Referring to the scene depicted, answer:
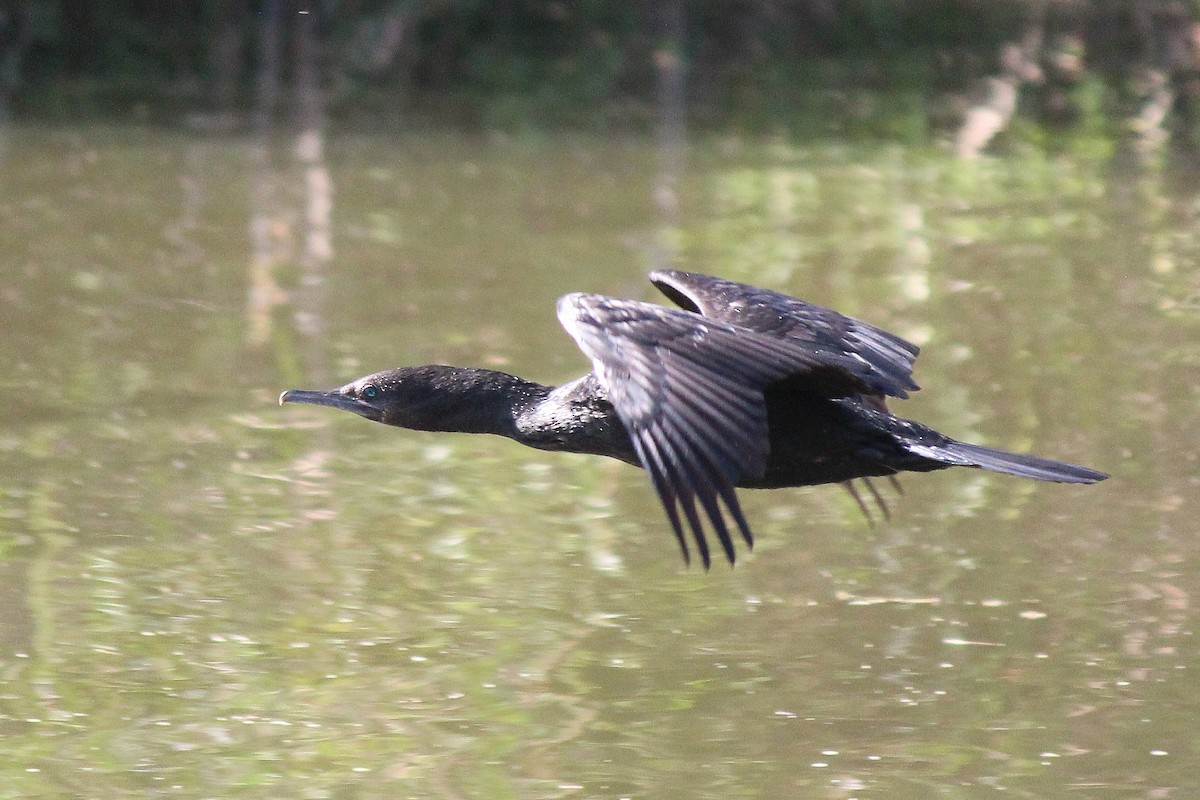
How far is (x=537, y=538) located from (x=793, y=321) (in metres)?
1.20

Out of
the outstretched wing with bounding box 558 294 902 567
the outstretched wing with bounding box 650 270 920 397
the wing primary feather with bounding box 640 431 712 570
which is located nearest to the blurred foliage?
the outstretched wing with bounding box 650 270 920 397

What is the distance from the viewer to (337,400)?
5.30 meters

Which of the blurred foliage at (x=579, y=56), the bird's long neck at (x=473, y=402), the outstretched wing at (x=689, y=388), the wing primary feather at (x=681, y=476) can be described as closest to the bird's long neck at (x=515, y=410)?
the bird's long neck at (x=473, y=402)

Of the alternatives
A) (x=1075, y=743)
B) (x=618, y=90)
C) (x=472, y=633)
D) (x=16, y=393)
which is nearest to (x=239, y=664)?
(x=472, y=633)

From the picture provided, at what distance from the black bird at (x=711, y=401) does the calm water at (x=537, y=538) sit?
21.5 inches

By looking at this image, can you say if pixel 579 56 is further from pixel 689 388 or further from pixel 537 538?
pixel 689 388

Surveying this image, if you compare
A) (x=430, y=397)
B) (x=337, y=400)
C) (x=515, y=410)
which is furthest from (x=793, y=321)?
(x=337, y=400)

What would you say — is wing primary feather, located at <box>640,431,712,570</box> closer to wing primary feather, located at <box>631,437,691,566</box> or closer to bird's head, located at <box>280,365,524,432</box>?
wing primary feather, located at <box>631,437,691,566</box>

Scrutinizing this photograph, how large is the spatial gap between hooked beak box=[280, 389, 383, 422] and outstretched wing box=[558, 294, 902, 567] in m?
0.96

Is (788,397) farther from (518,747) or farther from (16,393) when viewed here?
(16,393)

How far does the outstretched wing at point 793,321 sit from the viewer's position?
5344mm

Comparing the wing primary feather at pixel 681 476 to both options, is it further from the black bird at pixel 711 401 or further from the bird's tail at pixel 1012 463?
the bird's tail at pixel 1012 463

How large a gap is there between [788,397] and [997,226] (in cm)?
569

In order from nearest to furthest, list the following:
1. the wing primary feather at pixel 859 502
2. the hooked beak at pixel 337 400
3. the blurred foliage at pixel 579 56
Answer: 1. the hooked beak at pixel 337 400
2. the wing primary feather at pixel 859 502
3. the blurred foliage at pixel 579 56
